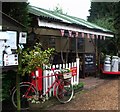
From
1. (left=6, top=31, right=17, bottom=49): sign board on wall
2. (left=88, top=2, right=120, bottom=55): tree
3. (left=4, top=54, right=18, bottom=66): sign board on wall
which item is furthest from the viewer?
(left=88, top=2, right=120, bottom=55): tree

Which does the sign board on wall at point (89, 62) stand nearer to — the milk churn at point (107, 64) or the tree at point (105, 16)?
the milk churn at point (107, 64)

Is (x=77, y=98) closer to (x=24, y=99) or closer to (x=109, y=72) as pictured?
(x=24, y=99)

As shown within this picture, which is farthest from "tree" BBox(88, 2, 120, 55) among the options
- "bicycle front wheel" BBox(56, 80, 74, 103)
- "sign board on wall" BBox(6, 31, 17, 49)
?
"sign board on wall" BBox(6, 31, 17, 49)

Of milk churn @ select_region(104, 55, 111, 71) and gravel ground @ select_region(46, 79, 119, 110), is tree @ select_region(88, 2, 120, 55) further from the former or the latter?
gravel ground @ select_region(46, 79, 119, 110)

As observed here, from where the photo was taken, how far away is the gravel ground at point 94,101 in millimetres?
7578

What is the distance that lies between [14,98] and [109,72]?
26.3ft

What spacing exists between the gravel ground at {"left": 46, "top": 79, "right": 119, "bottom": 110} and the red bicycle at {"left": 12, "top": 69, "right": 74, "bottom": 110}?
294 mm

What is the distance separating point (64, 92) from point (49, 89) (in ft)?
1.59

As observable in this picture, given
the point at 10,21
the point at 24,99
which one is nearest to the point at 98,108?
the point at 24,99

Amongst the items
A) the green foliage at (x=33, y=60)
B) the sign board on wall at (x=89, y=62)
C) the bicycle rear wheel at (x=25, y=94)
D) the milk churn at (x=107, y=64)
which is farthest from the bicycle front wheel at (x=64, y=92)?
the milk churn at (x=107, y=64)

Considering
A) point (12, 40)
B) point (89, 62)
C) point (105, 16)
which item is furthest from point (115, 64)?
point (105, 16)

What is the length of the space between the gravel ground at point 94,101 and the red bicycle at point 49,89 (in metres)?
0.29

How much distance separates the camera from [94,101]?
327 inches

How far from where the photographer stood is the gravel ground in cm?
758
